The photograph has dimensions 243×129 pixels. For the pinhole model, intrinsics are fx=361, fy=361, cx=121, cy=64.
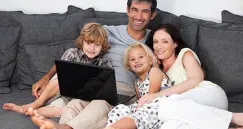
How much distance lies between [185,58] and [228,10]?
75cm

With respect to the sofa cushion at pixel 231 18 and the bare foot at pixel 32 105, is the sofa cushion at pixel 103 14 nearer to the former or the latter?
the sofa cushion at pixel 231 18

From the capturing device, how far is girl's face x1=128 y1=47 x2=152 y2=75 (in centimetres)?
204

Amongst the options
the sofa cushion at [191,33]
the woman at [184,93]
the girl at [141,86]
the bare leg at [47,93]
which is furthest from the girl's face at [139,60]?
the bare leg at [47,93]

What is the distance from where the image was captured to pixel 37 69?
2.22 m

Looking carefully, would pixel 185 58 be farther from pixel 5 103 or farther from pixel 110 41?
pixel 5 103

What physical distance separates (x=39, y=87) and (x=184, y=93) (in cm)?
81

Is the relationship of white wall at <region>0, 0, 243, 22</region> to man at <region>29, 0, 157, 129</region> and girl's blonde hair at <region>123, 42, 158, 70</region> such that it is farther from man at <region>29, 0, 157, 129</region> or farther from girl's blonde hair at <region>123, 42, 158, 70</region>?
girl's blonde hair at <region>123, 42, 158, 70</region>

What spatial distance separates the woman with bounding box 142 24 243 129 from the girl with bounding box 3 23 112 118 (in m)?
0.31

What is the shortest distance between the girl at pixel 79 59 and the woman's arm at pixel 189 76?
419 mm

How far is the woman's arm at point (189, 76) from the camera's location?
1.92 meters

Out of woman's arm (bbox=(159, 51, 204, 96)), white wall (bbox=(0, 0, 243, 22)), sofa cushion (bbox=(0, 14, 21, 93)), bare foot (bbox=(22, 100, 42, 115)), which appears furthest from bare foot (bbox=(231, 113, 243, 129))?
sofa cushion (bbox=(0, 14, 21, 93))

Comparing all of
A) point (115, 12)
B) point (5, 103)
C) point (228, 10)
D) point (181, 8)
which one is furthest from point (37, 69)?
point (228, 10)

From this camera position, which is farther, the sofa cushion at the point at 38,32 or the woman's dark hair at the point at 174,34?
the sofa cushion at the point at 38,32

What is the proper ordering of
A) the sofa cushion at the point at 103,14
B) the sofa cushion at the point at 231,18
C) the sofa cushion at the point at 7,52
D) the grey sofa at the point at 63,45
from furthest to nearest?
1. the sofa cushion at the point at 103,14
2. the sofa cushion at the point at 231,18
3. the sofa cushion at the point at 7,52
4. the grey sofa at the point at 63,45
